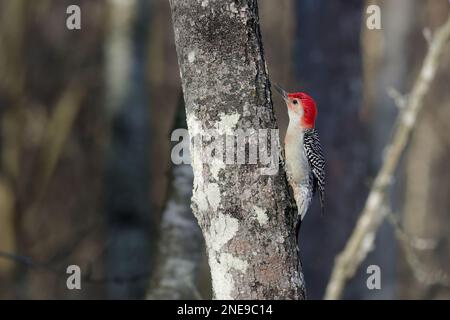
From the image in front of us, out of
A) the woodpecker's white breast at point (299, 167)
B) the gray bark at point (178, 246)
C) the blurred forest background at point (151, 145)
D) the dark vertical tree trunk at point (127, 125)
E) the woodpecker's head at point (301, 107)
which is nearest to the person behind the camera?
the woodpecker's white breast at point (299, 167)

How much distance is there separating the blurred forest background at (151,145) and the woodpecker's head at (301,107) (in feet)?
2.01

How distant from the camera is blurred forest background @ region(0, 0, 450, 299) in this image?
6133mm

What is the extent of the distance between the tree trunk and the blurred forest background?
6.49 feet

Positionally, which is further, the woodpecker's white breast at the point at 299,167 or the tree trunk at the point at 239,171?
the woodpecker's white breast at the point at 299,167

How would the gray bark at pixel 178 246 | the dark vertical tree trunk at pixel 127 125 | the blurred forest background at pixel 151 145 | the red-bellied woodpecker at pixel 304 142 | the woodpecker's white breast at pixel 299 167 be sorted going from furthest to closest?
1. the dark vertical tree trunk at pixel 127 125
2. the blurred forest background at pixel 151 145
3. the gray bark at pixel 178 246
4. the red-bellied woodpecker at pixel 304 142
5. the woodpecker's white breast at pixel 299 167

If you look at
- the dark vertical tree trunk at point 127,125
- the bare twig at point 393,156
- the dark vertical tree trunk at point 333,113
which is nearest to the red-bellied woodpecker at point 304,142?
the bare twig at point 393,156

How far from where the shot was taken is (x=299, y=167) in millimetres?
4164

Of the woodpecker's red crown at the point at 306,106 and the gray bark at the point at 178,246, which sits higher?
the woodpecker's red crown at the point at 306,106

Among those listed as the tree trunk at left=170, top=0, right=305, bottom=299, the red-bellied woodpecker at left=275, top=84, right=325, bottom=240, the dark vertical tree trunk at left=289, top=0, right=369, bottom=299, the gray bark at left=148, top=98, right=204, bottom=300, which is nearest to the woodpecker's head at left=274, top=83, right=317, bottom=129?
the red-bellied woodpecker at left=275, top=84, right=325, bottom=240

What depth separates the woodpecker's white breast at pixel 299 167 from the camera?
3.81 meters

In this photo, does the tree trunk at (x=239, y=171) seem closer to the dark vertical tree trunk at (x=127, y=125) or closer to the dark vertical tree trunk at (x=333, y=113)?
the dark vertical tree trunk at (x=333, y=113)

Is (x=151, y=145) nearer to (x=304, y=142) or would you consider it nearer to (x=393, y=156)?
(x=304, y=142)

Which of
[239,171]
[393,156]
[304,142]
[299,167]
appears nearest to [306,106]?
[304,142]

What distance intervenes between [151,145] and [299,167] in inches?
431
